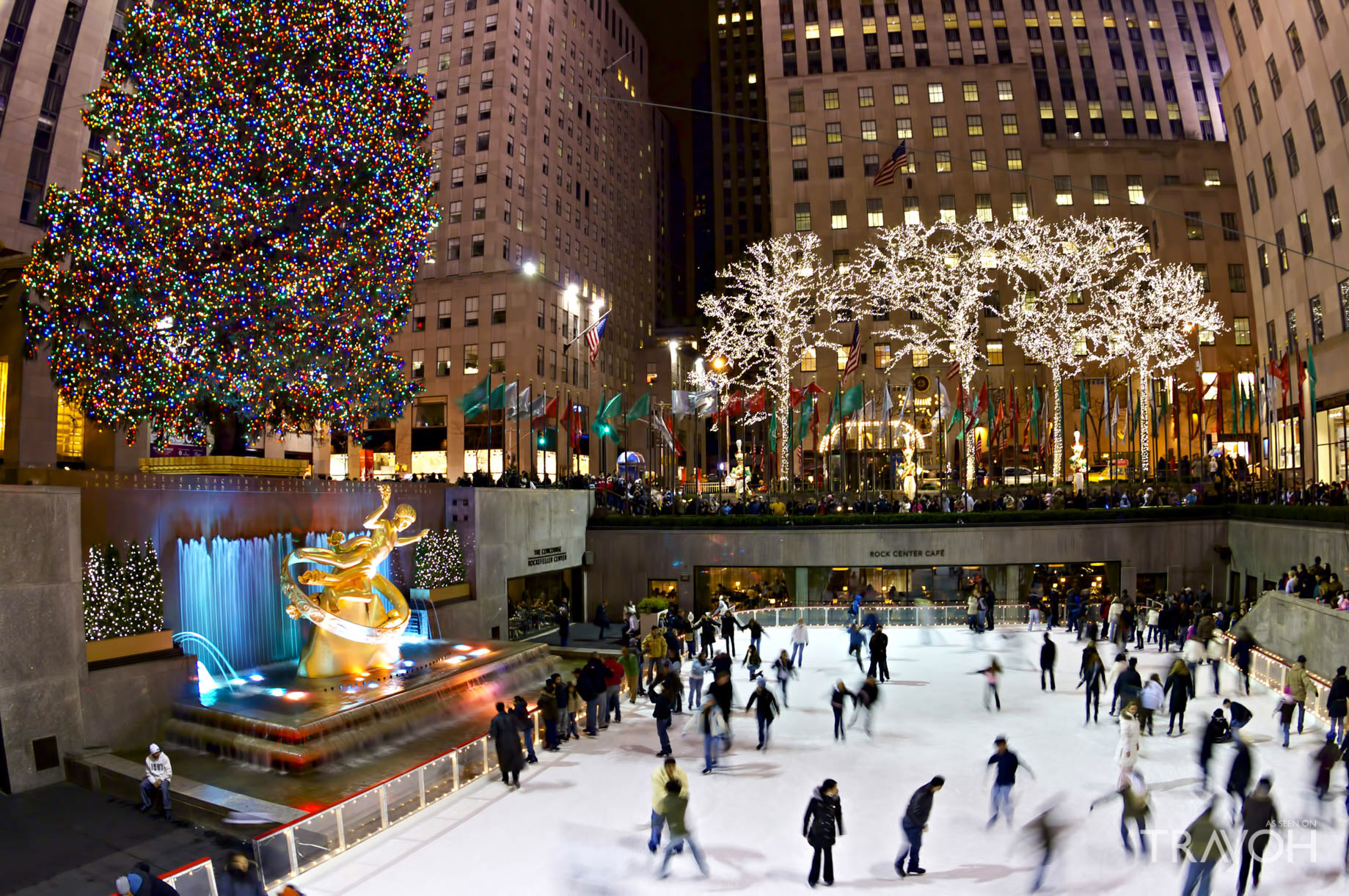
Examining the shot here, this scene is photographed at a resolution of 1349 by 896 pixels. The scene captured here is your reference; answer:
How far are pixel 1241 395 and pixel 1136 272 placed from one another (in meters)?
18.6

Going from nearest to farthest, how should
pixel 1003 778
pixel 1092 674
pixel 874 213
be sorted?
1. pixel 1003 778
2. pixel 1092 674
3. pixel 874 213

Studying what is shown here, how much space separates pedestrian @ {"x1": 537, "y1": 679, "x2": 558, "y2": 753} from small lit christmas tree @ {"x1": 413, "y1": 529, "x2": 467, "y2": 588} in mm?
10242

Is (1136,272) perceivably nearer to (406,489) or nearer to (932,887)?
(406,489)

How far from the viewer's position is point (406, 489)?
23.3 metres

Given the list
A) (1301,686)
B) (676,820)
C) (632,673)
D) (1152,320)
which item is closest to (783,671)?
(632,673)

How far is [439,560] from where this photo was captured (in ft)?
78.0

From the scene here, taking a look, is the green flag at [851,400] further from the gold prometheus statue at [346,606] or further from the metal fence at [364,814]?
the metal fence at [364,814]

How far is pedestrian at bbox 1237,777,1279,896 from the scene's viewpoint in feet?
26.2

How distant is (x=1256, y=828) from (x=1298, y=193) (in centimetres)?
3776

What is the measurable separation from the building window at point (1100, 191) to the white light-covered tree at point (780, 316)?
1792 centimetres

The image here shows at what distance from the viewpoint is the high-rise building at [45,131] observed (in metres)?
27.3

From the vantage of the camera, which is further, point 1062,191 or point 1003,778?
point 1062,191

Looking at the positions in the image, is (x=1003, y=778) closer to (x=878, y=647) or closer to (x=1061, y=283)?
(x=878, y=647)

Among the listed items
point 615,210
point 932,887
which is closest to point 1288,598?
point 932,887
